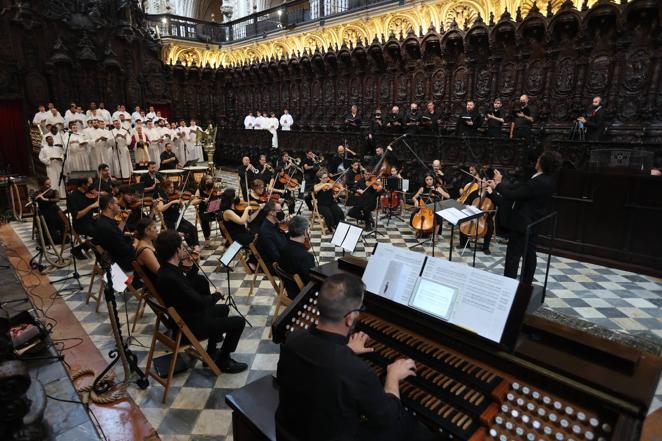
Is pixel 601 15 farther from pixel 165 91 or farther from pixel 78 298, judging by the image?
pixel 165 91

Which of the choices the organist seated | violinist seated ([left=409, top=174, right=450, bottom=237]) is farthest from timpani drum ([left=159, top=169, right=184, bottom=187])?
the organist seated

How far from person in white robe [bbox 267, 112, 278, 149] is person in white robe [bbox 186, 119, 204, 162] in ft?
9.87

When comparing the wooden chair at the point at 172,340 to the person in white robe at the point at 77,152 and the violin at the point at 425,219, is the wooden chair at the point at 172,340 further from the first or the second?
the person in white robe at the point at 77,152

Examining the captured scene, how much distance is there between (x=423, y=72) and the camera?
517 inches

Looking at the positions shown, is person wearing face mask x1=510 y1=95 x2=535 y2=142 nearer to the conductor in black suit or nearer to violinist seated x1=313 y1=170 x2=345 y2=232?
violinist seated x1=313 y1=170 x2=345 y2=232

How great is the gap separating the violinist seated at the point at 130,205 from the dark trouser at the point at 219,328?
3.46 meters

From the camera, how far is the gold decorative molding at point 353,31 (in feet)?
38.6

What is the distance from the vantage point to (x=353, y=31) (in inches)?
607

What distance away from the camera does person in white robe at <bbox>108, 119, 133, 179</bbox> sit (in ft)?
44.5

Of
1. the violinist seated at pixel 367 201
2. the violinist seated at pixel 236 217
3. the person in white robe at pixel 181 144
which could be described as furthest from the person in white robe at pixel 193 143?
the violinist seated at pixel 236 217

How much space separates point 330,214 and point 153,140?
32.9 ft

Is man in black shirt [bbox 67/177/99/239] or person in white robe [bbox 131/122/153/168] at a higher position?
person in white robe [bbox 131/122/153/168]

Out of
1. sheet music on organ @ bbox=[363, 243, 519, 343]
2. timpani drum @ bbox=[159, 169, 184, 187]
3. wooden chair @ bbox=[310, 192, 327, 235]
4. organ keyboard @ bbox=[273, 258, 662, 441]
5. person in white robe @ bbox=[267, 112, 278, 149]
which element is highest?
person in white robe @ bbox=[267, 112, 278, 149]

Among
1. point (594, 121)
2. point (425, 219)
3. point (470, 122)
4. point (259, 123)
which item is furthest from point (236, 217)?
point (259, 123)
